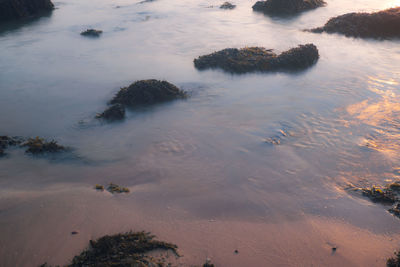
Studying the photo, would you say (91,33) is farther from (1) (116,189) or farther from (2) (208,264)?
(2) (208,264)

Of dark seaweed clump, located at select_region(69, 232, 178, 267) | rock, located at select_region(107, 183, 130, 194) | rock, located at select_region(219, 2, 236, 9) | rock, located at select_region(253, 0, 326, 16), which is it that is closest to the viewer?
dark seaweed clump, located at select_region(69, 232, 178, 267)

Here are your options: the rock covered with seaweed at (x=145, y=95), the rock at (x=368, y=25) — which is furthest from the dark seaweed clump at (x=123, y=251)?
the rock at (x=368, y=25)

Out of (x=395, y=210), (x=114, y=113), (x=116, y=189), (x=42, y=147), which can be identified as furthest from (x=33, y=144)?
(x=395, y=210)

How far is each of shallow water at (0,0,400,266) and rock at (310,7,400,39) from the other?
3.61ft

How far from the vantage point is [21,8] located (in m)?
17.4

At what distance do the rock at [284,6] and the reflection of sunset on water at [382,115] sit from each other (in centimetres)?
952

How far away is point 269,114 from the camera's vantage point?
7555 millimetres

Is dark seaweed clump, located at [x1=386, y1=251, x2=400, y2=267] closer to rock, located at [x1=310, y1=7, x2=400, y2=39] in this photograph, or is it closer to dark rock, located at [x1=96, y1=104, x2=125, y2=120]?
dark rock, located at [x1=96, y1=104, x2=125, y2=120]

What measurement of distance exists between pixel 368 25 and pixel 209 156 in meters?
11.9

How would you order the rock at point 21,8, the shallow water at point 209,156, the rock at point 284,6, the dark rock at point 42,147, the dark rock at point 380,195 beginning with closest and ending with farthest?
the shallow water at point 209,156
the dark rock at point 380,195
the dark rock at point 42,147
the rock at point 21,8
the rock at point 284,6

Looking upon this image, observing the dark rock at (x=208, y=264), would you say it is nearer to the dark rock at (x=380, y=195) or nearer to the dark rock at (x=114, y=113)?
the dark rock at (x=380, y=195)

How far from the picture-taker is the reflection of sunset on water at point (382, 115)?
252 inches

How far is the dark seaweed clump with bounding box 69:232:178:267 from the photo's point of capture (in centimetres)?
355

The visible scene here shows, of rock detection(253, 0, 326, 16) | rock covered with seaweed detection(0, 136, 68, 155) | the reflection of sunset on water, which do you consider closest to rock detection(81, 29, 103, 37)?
rock covered with seaweed detection(0, 136, 68, 155)
